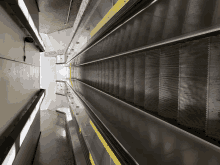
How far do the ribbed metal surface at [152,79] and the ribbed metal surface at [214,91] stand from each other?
1.79 feet

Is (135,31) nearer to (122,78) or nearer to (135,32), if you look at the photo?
(135,32)

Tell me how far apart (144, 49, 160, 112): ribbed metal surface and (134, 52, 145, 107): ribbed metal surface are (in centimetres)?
12

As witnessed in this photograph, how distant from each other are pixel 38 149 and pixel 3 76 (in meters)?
4.14

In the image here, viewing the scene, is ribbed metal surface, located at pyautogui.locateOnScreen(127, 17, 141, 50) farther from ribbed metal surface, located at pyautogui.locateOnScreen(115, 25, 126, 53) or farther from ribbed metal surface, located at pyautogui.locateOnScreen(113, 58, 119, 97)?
ribbed metal surface, located at pyautogui.locateOnScreen(113, 58, 119, 97)

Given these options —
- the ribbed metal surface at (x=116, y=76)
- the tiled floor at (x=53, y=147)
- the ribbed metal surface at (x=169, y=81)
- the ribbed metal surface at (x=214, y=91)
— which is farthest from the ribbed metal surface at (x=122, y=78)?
the tiled floor at (x=53, y=147)

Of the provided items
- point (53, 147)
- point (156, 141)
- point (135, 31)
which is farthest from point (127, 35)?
point (53, 147)

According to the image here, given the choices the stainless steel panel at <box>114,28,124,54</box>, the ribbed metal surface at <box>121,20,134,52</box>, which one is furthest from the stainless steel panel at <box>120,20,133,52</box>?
the stainless steel panel at <box>114,28,124,54</box>

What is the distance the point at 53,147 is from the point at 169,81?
5.22m

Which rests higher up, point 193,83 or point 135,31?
point 135,31

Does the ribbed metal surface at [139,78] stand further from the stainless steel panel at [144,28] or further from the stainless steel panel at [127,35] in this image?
the stainless steel panel at [127,35]

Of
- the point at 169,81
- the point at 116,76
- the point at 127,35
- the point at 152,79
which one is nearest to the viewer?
the point at 169,81

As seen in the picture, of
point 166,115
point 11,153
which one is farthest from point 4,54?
point 166,115

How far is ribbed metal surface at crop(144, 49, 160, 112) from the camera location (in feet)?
4.35

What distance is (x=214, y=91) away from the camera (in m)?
0.76
